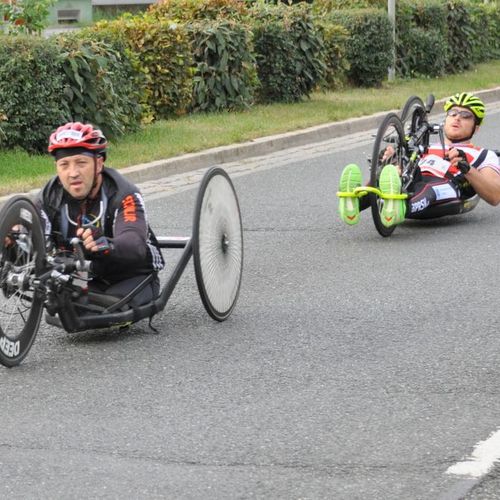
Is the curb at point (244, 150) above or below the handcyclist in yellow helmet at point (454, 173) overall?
below

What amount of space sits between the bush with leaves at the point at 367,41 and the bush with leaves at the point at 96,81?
23.8 feet

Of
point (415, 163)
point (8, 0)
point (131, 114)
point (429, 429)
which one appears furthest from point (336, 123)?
point (429, 429)

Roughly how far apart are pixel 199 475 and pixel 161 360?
163cm

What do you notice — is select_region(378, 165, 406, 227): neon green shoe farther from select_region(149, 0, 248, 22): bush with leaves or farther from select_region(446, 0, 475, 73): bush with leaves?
select_region(446, 0, 475, 73): bush with leaves

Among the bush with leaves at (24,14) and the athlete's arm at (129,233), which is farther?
the bush with leaves at (24,14)

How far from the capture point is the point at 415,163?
10.0m

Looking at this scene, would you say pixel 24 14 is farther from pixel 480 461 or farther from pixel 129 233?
pixel 480 461

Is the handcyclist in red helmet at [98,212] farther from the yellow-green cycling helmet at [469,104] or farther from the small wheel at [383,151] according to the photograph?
the yellow-green cycling helmet at [469,104]

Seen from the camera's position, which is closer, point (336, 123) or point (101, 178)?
point (101, 178)

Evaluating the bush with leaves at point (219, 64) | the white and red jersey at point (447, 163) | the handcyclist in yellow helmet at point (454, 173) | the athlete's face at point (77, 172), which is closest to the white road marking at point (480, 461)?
the athlete's face at point (77, 172)

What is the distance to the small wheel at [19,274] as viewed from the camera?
248 inches

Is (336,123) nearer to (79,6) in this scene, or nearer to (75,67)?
(75,67)

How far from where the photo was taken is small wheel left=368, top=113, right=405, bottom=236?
9578mm

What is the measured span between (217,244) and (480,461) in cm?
247
